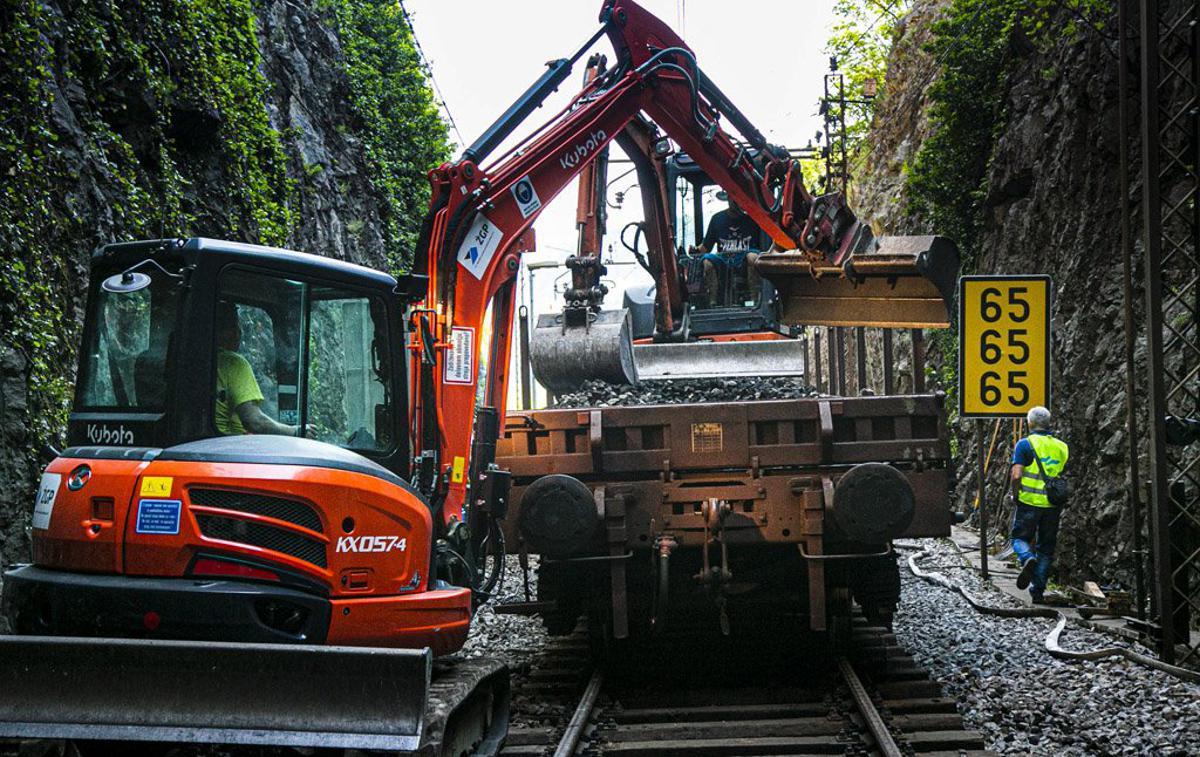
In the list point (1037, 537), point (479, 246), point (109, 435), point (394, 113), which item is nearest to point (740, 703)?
point (479, 246)

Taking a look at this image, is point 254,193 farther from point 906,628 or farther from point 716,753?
point 716,753

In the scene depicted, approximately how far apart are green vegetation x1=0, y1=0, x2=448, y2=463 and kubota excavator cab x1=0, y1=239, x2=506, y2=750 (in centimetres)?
362

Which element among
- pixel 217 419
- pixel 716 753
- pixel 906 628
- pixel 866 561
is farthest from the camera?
pixel 906 628

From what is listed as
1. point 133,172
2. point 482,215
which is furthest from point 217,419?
point 133,172

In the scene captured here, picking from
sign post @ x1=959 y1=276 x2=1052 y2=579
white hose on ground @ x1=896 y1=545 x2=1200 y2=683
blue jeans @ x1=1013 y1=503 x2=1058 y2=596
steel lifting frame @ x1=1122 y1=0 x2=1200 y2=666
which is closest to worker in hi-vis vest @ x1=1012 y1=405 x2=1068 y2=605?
blue jeans @ x1=1013 y1=503 x2=1058 y2=596

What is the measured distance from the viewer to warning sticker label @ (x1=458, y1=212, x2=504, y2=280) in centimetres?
739

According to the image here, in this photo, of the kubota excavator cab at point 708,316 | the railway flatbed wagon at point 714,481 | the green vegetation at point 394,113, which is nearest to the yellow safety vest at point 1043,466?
the kubota excavator cab at point 708,316

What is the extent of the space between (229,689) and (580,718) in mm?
2771

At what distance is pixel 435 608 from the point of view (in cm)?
554

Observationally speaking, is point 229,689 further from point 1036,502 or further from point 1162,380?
point 1036,502

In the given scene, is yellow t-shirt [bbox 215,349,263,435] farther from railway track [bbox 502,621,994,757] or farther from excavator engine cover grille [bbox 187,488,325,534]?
railway track [bbox 502,621,994,757]

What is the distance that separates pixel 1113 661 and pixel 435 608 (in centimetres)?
554

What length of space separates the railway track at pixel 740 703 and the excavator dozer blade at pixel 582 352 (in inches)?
85.0

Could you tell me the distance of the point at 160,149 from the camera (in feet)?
37.3
